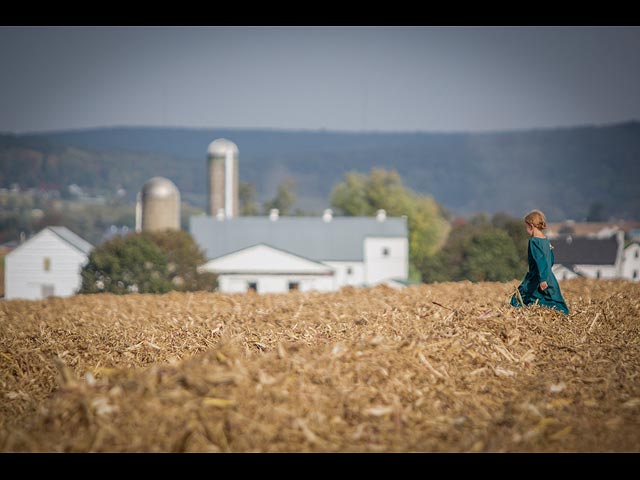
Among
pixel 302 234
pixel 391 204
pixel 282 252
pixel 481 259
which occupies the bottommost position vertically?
pixel 481 259

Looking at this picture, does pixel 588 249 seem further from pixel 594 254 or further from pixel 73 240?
pixel 73 240

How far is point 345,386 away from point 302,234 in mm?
89502

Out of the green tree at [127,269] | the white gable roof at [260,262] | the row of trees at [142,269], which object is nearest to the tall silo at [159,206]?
the white gable roof at [260,262]

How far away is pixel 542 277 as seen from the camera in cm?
1151

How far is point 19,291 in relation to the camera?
9162 centimetres

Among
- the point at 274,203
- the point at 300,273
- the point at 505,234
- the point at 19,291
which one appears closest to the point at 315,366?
the point at 505,234

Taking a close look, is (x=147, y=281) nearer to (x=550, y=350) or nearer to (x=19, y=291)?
(x=19, y=291)

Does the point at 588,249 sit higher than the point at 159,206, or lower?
lower

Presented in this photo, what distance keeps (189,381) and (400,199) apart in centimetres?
13614

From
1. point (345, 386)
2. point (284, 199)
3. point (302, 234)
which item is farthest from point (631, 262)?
point (284, 199)

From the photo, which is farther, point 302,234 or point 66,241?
point 302,234

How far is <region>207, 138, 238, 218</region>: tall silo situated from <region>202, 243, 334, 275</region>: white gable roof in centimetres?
5420

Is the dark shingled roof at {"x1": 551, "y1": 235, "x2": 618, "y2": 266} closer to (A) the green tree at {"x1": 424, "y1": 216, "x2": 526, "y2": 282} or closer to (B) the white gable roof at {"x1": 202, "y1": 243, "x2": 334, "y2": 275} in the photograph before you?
(A) the green tree at {"x1": 424, "y1": 216, "x2": 526, "y2": 282}

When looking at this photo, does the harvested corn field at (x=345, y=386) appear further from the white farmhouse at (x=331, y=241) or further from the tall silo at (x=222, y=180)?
the tall silo at (x=222, y=180)
